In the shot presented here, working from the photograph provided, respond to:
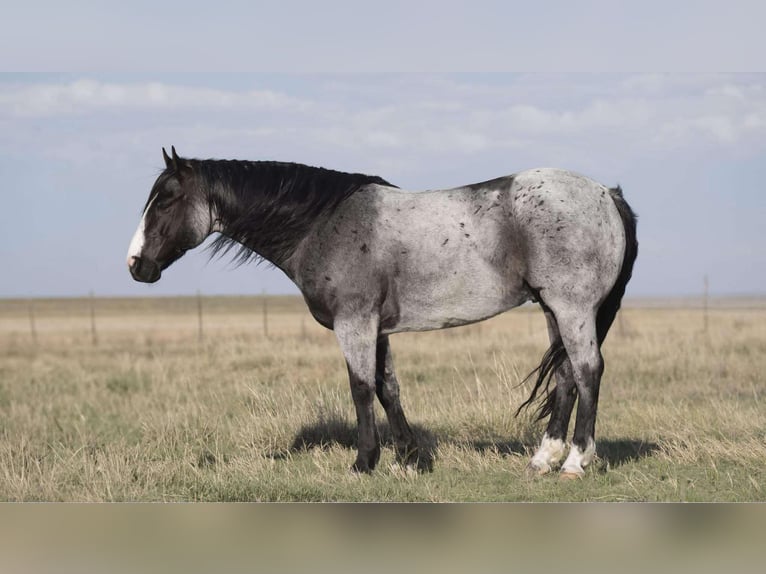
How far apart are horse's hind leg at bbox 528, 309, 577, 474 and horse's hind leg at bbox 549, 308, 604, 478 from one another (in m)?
0.37

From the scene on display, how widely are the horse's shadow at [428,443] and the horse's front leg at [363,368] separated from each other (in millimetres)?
932

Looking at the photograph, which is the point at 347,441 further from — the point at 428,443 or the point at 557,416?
the point at 557,416

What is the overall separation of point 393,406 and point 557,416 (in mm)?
1621

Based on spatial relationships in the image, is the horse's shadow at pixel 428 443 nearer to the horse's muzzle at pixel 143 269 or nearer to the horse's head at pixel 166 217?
the horse's muzzle at pixel 143 269

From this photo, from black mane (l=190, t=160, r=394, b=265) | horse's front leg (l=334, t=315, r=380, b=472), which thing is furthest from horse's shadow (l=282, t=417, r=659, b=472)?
black mane (l=190, t=160, r=394, b=265)

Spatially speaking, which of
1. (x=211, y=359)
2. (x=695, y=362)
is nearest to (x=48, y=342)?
(x=211, y=359)

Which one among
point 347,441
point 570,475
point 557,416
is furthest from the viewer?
point 347,441

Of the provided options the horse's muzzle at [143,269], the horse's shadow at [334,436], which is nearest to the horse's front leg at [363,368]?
the horse's shadow at [334,436]

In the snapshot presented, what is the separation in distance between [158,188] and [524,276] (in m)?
3.58

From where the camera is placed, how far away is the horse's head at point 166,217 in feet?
25.4

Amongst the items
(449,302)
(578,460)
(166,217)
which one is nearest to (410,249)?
(449,302)

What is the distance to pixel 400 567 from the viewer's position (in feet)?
18.6

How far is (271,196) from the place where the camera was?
780 cm

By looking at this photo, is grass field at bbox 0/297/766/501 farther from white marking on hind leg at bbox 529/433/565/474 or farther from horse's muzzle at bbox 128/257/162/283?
horse's muzzle at bbox 128/257/162/283
